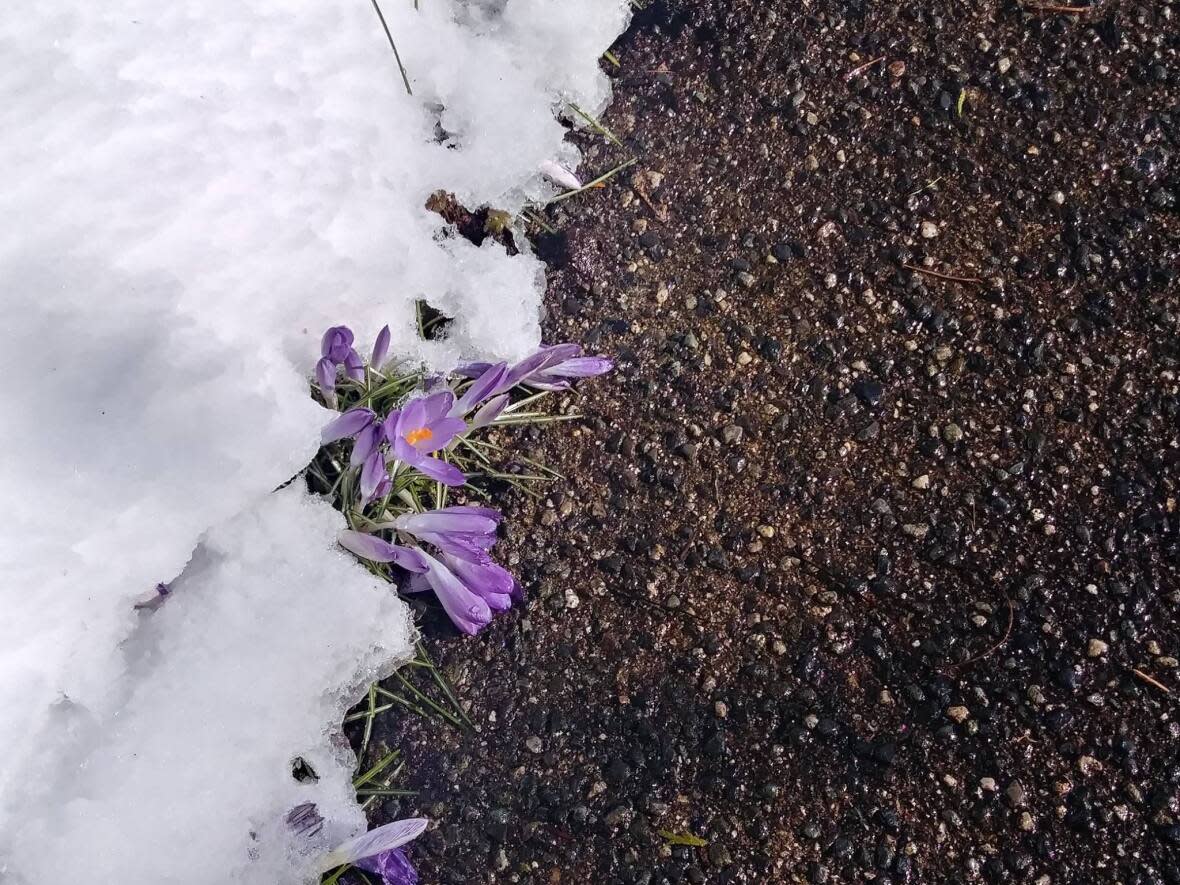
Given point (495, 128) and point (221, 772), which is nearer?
point (221, 772)

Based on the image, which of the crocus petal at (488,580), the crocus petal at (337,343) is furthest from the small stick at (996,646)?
the crocus petal at (337,343)

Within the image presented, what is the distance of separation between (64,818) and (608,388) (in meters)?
1.24

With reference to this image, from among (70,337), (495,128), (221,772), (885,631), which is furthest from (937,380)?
(70,337)

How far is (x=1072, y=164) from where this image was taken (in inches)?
86.7

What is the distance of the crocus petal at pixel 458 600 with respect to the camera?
5.98 ft

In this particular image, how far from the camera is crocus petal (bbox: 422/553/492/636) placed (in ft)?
5.98

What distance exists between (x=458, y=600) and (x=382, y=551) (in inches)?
6.4

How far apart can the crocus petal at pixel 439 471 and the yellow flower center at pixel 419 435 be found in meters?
0.06

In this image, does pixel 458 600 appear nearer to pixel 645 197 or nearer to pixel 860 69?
pixel 645 197

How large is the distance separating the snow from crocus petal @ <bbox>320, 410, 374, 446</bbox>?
0.18ft

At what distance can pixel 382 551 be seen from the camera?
5.99 feet

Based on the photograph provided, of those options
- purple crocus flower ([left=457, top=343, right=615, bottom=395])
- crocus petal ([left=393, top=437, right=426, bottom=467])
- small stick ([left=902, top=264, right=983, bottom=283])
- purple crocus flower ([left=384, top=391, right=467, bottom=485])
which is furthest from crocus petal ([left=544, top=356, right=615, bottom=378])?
small stick ([left=902, top=264, right=983, bottom=283])

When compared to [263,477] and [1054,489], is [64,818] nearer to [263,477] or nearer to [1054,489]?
[263,477]

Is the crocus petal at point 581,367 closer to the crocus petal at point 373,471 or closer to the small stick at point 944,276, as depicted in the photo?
the crocus petal at point 373,471
